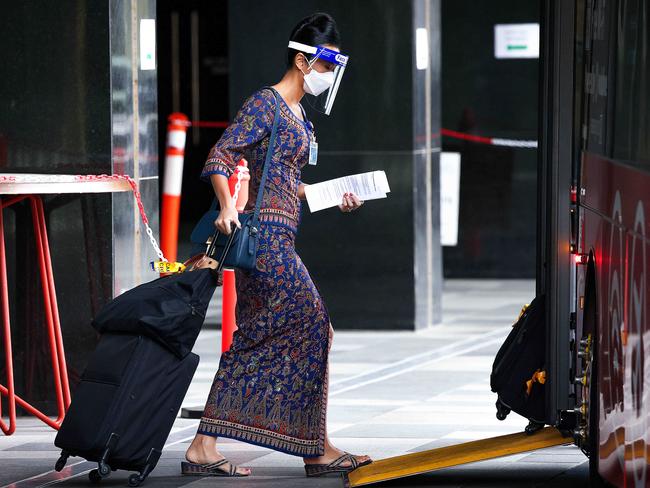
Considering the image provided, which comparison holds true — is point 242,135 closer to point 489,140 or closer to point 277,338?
point 277,338

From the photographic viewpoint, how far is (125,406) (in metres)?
5.72

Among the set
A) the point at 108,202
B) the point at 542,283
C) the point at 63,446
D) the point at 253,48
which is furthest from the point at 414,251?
the point at 63,446

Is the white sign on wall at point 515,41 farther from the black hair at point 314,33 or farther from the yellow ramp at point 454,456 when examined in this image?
the yellow ramp at point 454,456

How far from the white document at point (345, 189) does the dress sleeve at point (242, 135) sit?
292mm

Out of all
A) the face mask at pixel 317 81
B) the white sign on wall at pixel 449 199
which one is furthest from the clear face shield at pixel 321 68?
the white sign on wall at pixel 449 199

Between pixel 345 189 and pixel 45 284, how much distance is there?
5.75 feet

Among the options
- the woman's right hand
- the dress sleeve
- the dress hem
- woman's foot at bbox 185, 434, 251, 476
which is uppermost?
the dress sleeve

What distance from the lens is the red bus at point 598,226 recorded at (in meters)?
4.53

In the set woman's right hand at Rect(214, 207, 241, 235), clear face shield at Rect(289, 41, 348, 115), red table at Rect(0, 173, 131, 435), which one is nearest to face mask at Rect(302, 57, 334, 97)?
clear face shield at Rect(289, 41, 348, 115)

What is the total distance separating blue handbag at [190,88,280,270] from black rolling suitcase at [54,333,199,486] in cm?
42

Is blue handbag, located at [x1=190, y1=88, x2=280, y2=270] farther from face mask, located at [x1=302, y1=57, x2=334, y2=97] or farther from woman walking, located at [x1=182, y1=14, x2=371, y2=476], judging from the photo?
face mask, located at [x1=302, y1=57, x2=334, y2=97]

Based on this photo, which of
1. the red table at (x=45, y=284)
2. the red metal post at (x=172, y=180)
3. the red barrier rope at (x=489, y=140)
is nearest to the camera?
the red table at (x=45, y=284)

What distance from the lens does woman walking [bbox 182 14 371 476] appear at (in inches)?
236

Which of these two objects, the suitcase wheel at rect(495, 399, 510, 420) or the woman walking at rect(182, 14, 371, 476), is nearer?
the suitcase wheel at rect(495, 399, 510, 420)
